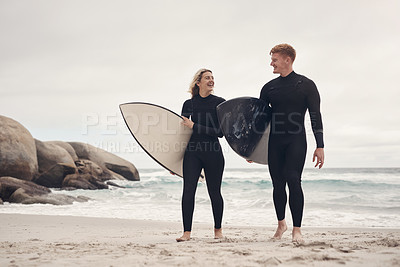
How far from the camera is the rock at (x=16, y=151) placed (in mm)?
12273

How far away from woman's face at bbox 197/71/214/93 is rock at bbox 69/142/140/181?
14958 millimetres

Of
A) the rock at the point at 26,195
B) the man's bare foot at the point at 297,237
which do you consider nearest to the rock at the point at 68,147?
the rock at the point at 26,195

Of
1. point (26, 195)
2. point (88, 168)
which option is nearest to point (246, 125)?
point (26, 195)

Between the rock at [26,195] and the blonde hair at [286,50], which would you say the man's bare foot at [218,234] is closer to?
the blonde hair at [286,50]

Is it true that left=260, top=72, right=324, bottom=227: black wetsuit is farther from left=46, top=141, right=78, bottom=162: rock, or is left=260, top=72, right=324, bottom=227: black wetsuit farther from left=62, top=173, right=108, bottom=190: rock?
left=46, top=141, right=78, bottom=162: rock

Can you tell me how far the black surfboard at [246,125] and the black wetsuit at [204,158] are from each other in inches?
4.7

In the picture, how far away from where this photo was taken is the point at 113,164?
789 inches

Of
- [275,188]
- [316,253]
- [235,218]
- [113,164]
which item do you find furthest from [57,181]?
[316,253]

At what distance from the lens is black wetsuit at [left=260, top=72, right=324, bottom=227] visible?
11.6 feet

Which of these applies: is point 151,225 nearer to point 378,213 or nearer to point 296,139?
point 296,139

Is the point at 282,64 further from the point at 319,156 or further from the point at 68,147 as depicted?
the point at 68,147

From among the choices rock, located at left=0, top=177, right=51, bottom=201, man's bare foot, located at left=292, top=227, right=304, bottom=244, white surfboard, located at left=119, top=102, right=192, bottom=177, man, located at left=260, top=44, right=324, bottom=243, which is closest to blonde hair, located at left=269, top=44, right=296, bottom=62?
man, located at left=260, top=44, right=324, bottom=243

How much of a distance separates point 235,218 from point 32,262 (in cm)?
511

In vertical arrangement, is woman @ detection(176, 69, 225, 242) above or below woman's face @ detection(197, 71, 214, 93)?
below
